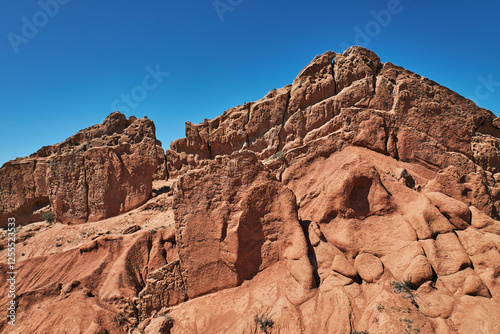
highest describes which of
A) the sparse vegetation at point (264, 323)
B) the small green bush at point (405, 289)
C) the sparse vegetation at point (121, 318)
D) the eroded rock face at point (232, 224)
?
the eroded rock face at point (232, 224)

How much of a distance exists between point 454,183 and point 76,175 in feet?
64.9

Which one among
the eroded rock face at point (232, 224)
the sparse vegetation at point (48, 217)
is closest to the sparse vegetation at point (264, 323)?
the eroded rock face at point (232, 224)

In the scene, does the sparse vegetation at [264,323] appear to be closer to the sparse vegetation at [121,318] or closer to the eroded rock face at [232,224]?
the eroded rock face at [232,224]

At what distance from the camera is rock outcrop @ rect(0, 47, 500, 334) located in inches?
301

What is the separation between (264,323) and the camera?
308 inches

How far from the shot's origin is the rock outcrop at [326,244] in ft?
25.1

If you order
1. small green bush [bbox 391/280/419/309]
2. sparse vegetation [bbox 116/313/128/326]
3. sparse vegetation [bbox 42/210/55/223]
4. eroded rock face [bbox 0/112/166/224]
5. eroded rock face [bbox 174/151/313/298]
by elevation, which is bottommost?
sparse vegetation [bbox 116/313/128/326]

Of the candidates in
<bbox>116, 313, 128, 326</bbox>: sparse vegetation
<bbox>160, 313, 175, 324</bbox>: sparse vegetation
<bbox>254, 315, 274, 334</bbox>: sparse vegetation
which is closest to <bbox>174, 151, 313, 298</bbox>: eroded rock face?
<bbox>160, 313, 175, 324</bbox>: sparse vegetation

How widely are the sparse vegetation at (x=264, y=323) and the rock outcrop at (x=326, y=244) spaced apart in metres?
0.04

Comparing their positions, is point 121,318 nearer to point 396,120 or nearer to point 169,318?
point 169,318

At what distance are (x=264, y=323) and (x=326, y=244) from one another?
3.02 meters

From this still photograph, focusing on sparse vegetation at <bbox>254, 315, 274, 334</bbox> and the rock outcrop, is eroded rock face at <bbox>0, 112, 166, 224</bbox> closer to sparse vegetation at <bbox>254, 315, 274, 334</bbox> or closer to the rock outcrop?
the rock outcrop

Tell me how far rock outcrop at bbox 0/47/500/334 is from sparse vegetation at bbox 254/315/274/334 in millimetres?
42

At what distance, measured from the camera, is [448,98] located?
13.6m
